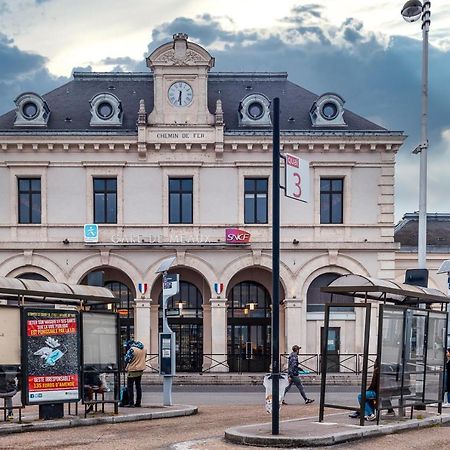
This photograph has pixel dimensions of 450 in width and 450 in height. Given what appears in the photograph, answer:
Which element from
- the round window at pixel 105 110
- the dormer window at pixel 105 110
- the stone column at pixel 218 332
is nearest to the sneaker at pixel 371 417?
the stone column at pixel 218 332

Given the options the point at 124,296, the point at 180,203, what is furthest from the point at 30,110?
the point at 124,296

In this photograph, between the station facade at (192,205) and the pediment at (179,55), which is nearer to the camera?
the station facade at (192,205)

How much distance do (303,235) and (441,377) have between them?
20018mm

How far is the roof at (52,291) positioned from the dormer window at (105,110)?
20747 millimetres

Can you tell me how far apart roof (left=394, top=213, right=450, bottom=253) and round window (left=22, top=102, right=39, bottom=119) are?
19.2 metres

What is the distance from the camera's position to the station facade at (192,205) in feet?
128

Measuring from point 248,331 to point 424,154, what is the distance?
1952 centimetres

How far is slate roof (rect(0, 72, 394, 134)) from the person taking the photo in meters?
40.3

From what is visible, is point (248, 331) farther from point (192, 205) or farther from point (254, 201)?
point (192, 205)

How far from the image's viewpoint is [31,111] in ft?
132

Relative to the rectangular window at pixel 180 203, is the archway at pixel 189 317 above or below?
below

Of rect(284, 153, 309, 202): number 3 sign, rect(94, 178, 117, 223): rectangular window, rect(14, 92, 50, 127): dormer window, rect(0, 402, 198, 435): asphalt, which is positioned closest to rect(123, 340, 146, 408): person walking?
rect(0, 402, 198, 435): asphalt

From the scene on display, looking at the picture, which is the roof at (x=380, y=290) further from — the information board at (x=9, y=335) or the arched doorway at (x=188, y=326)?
the arched doorway at (x=188, y=326)

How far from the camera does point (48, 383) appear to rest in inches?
688
